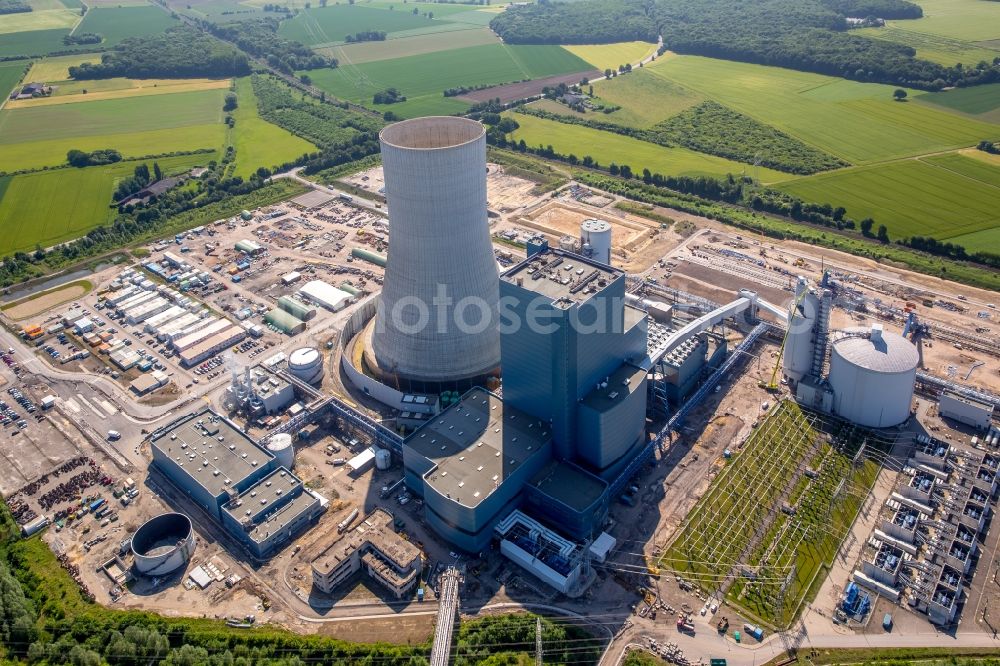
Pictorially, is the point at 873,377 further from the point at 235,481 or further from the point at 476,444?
the point at 235,481

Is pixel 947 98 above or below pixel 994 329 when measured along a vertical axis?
above

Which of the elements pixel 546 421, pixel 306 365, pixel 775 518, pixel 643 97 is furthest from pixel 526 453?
pixel 643 97

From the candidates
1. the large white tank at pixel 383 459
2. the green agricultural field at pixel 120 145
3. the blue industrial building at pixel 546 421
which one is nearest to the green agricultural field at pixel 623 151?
the green agricultural field at pixel 120 145

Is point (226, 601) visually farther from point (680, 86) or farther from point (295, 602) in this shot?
point (680, 86)

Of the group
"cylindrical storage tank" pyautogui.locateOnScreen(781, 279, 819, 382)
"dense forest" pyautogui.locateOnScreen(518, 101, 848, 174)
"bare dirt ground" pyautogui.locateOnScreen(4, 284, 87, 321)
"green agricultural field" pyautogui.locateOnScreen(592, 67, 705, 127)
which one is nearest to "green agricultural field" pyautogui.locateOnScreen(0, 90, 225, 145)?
"bare dirt ground" pyautogui.locateOnScreen(4, 284, 87, 321)

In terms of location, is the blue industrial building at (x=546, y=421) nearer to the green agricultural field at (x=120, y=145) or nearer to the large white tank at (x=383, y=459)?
the large white tank at (x=383, y=459)

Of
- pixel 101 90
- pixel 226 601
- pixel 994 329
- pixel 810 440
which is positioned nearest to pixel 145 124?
pixel 101 90
